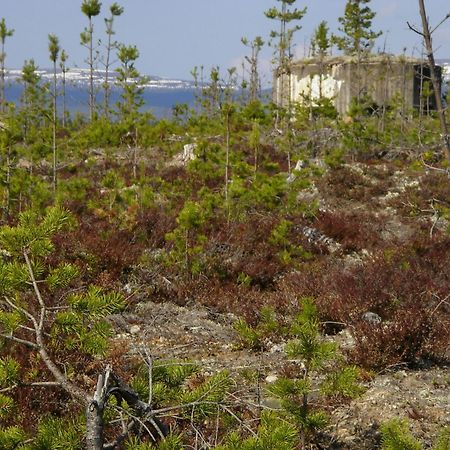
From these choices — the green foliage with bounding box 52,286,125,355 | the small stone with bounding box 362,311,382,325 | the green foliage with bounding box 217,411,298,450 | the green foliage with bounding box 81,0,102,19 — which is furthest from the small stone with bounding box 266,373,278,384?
the green foliage with bounding box 81,0,102,19

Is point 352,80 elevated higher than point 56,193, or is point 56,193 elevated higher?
point 352,80

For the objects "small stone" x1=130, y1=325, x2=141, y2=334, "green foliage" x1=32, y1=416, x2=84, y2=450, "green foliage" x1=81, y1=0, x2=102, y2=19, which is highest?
"green foliage" x1=81, y1=0, x2=102, y2=19

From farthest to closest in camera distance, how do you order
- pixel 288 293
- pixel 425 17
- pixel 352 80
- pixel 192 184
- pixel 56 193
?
pixel 352 80 → pixel 192 184 → pixel 56 193 → pixel 288 293 → pixel 425 17

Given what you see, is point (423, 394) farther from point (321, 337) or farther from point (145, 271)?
point (145, 271)

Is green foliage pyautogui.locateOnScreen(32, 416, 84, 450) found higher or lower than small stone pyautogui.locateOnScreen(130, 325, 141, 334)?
higher

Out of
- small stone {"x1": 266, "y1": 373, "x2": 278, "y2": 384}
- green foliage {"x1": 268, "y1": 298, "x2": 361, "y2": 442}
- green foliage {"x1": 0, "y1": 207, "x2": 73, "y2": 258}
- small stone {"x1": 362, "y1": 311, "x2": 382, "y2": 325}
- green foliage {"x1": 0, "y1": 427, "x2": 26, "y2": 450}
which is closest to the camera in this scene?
Answer: green foliage {"x1": 0, "y1": 427, "x2": 26, "y2": 450}

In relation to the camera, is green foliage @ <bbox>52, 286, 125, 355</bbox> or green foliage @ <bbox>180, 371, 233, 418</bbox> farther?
green foliage @ <bbox>180, 371, 233, 418</bbox>

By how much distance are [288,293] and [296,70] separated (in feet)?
93.3

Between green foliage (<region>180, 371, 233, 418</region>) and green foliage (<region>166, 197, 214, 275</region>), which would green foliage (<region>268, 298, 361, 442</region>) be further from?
green foliage (<region>166, 197, 214, 275</region>)

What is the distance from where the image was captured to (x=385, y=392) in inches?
192

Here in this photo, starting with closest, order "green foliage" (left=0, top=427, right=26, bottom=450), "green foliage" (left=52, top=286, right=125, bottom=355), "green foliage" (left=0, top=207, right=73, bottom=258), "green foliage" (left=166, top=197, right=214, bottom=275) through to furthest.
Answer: "green foliage" (left=0, top=427, right=26, bottom=450), "green foliage" (left=52, top=286, right=125, bottom=355), "green foliage" (left=0, top=207, right=73, bottom=258), "green foliage" (left=166, top=197, right=214, bottom=275)

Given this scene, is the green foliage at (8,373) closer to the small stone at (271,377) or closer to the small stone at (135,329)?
the small stone at (271,377)

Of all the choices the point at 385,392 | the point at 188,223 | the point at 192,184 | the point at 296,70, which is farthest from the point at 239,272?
the point at 296,70

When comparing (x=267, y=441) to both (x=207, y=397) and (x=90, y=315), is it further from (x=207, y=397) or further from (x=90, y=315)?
(x=90, y=315)
